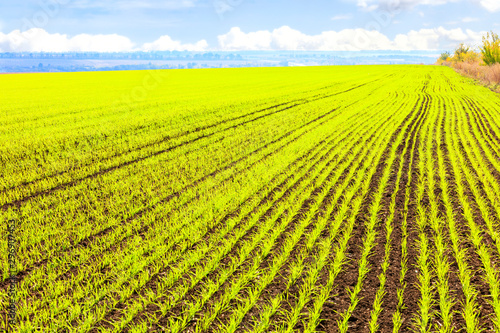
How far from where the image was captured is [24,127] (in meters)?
15.9

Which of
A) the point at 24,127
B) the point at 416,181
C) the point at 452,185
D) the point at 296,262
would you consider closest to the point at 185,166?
the point at 296,262

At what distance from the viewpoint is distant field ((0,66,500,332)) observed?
4074 millimetres

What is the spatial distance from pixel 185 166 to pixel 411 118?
13278 mm

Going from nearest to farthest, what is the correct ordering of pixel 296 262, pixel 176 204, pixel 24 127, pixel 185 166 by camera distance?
pixel 296 262, pixel 176 204, pixel 185 166, pixel 24 127

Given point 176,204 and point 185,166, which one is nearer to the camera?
point 176,204

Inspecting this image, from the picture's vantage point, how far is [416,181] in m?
8.36

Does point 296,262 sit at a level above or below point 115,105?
below

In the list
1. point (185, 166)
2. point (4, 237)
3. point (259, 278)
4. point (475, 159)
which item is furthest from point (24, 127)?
point (475, 159)

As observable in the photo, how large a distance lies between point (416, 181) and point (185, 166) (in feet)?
21.7

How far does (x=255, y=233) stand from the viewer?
19.5 ft

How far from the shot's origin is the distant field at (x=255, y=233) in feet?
13.4

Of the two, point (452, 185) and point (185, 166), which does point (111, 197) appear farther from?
point (452, 185)

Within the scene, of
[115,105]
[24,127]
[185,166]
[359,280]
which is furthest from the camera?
[115,105]

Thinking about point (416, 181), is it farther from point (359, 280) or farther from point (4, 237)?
point (4, 237)
